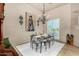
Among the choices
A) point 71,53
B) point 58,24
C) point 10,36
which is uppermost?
point 58,24

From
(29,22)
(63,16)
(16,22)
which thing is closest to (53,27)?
(63,16)

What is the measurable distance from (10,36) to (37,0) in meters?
0.47

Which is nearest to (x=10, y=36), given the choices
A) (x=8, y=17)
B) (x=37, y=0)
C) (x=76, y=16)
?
(x=8, y=17)

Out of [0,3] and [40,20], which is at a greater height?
[0,3]

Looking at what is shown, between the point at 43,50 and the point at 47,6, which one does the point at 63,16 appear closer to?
the point at 47,6

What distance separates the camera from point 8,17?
1.77 metres

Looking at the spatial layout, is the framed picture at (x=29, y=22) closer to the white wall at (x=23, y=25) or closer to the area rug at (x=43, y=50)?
the white wall at (x=23, y=25)

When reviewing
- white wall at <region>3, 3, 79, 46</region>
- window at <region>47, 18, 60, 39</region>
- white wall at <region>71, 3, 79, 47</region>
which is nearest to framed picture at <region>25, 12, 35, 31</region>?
white wall at <region>3, 3, 79, 46</region>

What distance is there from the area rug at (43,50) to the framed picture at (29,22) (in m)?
0.17

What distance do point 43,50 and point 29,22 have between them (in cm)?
33

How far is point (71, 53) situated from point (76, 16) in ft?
1.28

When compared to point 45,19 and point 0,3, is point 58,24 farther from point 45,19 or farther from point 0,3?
point 0,3

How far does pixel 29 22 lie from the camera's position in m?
1.80

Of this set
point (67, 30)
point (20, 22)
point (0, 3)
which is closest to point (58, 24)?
point (67, 30)
